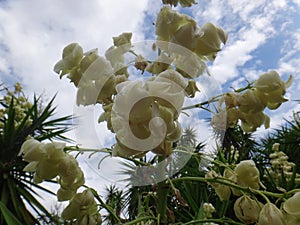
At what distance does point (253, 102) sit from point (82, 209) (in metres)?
0.42

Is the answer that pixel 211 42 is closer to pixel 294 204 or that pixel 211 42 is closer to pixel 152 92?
pixel 152 92

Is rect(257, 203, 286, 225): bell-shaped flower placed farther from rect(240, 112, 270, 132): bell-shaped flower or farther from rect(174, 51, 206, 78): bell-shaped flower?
rect(174, 51, 206, 78): bell-shaped flower

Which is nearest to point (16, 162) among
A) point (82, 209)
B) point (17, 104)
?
point (17, 104)

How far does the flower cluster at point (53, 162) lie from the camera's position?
2.27ft

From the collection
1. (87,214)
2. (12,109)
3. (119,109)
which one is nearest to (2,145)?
(12,109)

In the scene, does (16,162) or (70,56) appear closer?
(70,56)

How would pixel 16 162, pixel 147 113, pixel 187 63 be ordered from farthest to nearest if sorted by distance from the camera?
1. pixel 16 162
2. pixel 187 63
3. pixel 147 113

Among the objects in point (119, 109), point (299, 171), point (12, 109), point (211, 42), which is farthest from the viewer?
point (12, 109)

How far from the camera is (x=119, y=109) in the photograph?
52cm

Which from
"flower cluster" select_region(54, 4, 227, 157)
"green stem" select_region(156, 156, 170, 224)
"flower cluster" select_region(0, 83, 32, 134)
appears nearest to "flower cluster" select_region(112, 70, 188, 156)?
"flower cluster" select_region(54, 4, 227, 157)

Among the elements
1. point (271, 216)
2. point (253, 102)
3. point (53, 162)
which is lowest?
point (271, 216)

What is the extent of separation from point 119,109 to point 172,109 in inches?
3.4

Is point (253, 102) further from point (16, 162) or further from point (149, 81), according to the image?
point (16, 162)

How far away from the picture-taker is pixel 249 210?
2.16ft
